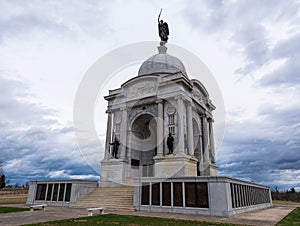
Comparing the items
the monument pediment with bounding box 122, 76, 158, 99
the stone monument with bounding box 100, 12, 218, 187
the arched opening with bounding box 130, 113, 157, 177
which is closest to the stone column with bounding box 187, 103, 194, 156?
the stone monument with bounding box 100, 12, 218, 187

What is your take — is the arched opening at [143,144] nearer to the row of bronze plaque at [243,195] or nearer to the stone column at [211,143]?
the stone column at [211,143]

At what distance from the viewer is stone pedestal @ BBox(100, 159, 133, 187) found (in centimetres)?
2742

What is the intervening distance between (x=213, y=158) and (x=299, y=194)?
3445 cm

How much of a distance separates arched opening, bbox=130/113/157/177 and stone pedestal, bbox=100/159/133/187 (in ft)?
6.02

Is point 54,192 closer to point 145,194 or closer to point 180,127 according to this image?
point 145,194

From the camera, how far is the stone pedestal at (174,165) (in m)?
24.4

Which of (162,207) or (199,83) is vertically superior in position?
(199,83)

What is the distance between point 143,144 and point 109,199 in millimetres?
12207

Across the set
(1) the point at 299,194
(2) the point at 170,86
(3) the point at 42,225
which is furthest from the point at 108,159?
(1) the point at 299,194

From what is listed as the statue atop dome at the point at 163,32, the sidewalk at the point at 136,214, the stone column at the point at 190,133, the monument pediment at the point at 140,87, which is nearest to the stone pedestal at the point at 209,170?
the stone column at the point at 190,133

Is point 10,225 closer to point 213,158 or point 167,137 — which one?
point 167,137

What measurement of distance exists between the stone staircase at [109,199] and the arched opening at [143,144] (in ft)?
23.7

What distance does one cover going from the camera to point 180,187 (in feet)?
55.5

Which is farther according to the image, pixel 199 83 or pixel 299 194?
pixel 299 194
